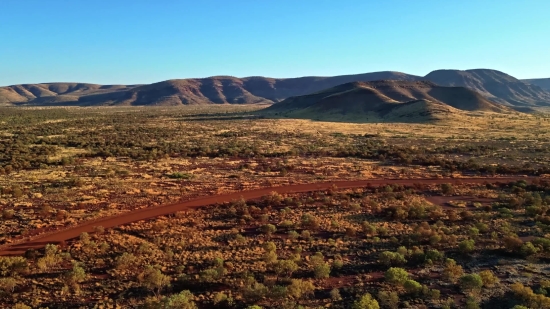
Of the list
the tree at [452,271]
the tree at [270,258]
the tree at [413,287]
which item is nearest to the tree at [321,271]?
the tree at [270,258]

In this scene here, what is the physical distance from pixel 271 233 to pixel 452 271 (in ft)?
29.3

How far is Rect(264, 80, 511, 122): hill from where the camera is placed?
357 ft

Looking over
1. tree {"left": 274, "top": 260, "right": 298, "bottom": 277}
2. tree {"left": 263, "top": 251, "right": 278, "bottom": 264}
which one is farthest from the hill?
tree {"left": 274, "top": 260, "right": 298, "bottom": 277}

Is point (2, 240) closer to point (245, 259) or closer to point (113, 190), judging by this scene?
point (113, 190)

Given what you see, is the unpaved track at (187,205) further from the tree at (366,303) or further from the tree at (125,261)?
the tree at (366,303)

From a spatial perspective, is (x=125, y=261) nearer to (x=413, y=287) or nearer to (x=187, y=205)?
(x=187, y=205)

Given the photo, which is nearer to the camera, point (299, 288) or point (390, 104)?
point (299, 288)

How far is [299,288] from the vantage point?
1397 cm

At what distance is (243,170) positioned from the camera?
1451 inches

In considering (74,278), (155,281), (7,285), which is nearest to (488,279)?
(155,281)

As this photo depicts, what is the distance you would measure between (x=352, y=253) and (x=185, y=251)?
26.2 ft

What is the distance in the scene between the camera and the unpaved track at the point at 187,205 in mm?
18734

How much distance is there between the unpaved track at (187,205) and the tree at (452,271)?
47.1ft

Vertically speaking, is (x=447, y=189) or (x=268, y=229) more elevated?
(x=447, y=189)
